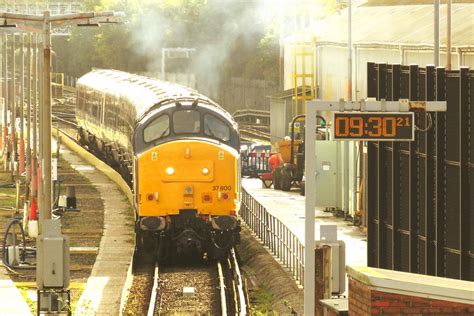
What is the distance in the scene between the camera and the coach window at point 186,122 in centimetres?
3456

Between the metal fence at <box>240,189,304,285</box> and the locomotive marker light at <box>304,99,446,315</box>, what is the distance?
10.2 meters

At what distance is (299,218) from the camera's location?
1673 inches

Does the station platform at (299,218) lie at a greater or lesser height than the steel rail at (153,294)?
greater

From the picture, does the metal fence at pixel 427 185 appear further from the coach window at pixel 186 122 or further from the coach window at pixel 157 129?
the coach window at pixel 157 129

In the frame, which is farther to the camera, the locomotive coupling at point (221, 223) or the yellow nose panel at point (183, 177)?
the locomotive coupling at point (221, 223)

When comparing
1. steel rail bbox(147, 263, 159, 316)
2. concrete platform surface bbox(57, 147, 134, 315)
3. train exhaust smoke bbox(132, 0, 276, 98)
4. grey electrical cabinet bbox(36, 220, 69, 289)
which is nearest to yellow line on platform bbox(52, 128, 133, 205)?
concrete platform surface bbox(57, 147, 134, 315)

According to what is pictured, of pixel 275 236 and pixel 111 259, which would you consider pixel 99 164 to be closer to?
pixel 111 259

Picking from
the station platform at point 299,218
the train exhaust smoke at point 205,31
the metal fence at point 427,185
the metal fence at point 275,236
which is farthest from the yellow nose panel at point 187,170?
the train exhaust smoke at point 205,31

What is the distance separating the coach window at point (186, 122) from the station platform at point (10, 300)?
4.83 m

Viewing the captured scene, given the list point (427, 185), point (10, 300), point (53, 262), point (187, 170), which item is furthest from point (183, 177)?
point (53, 262)

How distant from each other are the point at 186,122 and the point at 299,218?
335 inches

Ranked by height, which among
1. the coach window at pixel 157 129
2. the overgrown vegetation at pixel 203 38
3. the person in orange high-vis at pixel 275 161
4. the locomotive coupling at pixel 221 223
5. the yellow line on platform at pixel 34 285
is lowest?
the yellow line on platform at pixel 34 285

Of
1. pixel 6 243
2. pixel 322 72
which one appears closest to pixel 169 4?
pixel 322 72

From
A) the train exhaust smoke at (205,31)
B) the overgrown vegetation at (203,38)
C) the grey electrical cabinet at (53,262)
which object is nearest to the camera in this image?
the grey electrical cabinet at (53,262)
